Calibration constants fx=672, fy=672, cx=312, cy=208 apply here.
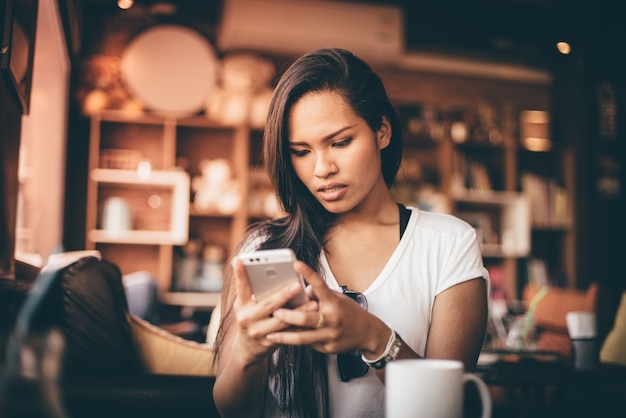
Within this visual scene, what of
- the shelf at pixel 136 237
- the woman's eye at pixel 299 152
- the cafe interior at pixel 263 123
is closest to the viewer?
the woman's eye at pixel 299 152

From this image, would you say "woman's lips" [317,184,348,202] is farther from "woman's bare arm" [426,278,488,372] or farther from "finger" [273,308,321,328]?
"finger" [273,308,321,328]

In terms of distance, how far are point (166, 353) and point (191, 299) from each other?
3104 millimetres

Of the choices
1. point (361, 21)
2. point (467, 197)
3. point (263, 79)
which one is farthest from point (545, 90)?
point (263, 79)

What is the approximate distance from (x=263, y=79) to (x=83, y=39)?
1.44 metres

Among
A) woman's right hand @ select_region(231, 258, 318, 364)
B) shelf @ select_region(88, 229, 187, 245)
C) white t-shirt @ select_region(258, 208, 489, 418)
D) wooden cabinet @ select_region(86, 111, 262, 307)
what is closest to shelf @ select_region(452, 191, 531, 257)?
wooden cabinet @ select_region(86, 111, 262, 307)

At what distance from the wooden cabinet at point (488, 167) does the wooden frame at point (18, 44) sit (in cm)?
372

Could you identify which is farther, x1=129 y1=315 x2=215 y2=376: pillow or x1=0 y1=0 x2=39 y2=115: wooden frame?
x1=129 y1=315 x2=215 y2=376: pillow

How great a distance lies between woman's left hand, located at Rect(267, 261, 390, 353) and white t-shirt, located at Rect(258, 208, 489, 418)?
1.32 feet

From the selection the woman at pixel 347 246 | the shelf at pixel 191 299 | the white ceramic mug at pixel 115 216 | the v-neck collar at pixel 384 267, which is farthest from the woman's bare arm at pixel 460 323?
the white ceramic mug at pixel 115 216

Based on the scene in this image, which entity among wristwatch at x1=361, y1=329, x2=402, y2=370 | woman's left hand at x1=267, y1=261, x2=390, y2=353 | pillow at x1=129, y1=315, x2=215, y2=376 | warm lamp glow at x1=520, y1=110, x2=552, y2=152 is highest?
warm lamp glow at x1=520, y1=110, x2=552, y2=152

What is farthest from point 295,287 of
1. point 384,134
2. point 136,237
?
point 136,237

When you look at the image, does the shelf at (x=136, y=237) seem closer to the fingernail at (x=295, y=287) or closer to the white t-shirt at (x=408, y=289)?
the white t-shirt at (x=408, y=289)

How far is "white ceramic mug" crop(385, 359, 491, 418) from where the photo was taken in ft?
2.51

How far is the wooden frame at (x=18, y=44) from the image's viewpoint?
1.52 metres
